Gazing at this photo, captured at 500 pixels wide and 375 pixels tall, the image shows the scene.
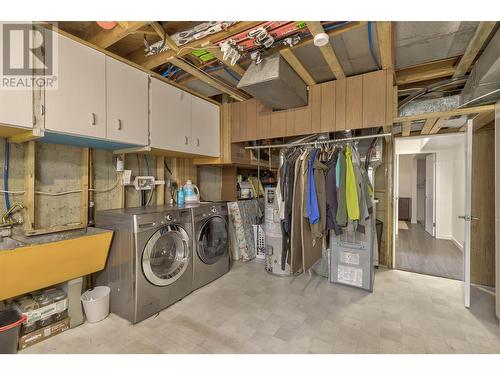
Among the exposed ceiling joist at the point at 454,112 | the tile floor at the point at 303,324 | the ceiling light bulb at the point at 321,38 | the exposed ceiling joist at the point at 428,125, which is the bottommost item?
the tile floor at the point at 303,324

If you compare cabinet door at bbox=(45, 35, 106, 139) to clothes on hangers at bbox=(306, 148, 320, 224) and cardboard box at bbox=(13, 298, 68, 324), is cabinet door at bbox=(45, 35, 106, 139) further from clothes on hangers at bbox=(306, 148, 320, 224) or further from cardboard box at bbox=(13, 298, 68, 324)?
clothes on hangers at bbox=(306, 148, 320, 224)

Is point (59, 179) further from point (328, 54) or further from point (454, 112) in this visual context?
point (454, 112)

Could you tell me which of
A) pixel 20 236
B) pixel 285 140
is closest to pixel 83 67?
pixel 20 236

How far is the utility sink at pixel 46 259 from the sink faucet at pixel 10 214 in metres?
0.12

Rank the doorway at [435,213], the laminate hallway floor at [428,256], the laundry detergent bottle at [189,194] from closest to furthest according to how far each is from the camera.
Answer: the laundry detergent bottle at [189,194] < the laminate hallway floor at [428,256] < the doorway at [435,213]

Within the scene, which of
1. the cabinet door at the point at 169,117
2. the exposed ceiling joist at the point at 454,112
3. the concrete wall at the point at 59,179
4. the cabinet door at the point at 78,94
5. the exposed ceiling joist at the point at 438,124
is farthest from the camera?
the exposed ceiling joist at the point at 438,124

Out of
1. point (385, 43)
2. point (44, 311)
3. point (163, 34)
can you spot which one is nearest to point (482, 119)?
point (385, 43)

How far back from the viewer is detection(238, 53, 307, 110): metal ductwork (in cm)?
193

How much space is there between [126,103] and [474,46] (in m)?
2.97

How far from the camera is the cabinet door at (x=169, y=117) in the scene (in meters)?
2.21

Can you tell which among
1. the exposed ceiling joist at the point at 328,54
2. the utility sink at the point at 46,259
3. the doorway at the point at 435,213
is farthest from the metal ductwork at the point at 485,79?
the utility sink at the point at 46,259

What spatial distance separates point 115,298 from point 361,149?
11.2 feet

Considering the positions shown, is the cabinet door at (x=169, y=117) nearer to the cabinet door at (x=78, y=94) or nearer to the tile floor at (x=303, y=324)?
the cabinet door at (x=78, y=94)

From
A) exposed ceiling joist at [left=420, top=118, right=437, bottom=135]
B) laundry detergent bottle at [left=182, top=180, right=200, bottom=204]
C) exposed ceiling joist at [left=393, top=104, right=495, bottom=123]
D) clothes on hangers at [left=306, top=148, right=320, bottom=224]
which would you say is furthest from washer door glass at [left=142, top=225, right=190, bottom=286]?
exposed ceiling joist at [left=420, top=118, right=437, bottom=135]
